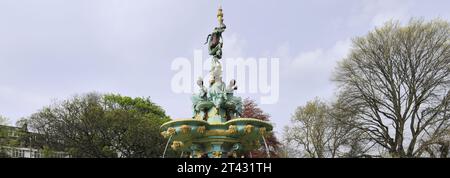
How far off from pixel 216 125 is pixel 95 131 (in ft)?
96.3

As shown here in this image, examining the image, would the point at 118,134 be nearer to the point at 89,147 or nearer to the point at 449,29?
the point at 89,147

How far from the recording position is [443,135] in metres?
27.5

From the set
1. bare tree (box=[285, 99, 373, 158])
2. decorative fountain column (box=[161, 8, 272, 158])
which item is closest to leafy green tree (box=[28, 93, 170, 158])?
bare tree (box=[285, 99, 373, 158])

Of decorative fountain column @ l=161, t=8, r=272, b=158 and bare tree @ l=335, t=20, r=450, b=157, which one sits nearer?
decorative fountain column @ l=161, t=8, r=272, b=158

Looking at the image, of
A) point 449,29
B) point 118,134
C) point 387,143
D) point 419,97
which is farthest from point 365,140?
point 118,134

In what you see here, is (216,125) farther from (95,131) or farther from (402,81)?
(95,131)

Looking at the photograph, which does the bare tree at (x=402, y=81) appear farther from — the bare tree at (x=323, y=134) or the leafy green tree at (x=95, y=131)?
the leafy green tree at (x=95, y=131)

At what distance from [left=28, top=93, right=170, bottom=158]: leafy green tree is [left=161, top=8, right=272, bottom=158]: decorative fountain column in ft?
84.5

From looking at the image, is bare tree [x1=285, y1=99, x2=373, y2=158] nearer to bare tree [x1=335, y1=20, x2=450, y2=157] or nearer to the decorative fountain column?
bare tree [x1=335, y1=20, x2=450, y2=157]

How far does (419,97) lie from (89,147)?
2598 centimetres

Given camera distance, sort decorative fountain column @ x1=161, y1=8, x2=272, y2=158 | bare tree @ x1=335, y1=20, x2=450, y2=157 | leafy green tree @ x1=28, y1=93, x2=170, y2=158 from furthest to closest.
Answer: leafy green tree @ x1=28, y1=93, x2=170, y2=158
bare tree @ x1=335, y1=20, x2=450, y2=157
decorative fountain column @ x1=161, y1=8, x2=272, y2=158

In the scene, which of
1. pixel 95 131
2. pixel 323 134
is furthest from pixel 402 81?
pixel 95 131

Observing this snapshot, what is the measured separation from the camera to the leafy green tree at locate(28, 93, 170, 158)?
137ft

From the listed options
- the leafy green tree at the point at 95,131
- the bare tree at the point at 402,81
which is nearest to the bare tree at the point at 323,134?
the bare tree at the point at 402,81
